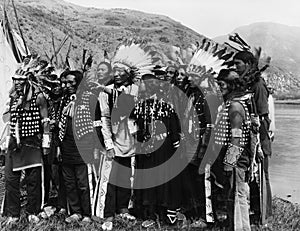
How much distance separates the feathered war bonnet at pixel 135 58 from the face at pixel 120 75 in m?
0.04

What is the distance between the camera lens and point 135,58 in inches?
202

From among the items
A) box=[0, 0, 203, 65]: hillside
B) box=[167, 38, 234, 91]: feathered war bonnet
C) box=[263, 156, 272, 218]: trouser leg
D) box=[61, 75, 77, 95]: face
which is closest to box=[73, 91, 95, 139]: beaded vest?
box=[61, 75, 77, 95]: face

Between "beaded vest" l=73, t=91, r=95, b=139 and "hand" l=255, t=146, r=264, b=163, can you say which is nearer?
"hand" l=255, t=146, r=264, b=163

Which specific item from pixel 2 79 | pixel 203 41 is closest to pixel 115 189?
pixel 203 41

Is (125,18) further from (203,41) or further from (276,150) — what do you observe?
(203,41)

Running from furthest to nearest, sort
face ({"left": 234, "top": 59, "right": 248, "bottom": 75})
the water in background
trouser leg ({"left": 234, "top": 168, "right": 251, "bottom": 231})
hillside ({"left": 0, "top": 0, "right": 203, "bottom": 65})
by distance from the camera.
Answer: hillside ({"left": 0, "top": 0, "right": 203, "bottom": 65}) < the water in background < face ({"left": 234, "top": 59, "right": 248, "bottom": 75}) < trouser leg ({"left": 234, "top": 168, "right": 251, "bottom": 231})

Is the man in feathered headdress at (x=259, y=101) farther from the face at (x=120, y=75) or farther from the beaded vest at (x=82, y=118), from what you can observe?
the beaded vest at (x=82, y=118)

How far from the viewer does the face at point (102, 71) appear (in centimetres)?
484

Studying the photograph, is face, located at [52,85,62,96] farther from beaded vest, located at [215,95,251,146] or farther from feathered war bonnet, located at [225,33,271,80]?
feathered war bonnet, located at [225,33,271,80]

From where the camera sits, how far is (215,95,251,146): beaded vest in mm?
4234

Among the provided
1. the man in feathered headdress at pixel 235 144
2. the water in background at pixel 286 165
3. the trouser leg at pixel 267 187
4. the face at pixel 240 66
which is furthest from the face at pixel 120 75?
the water in background at pixel 286 165

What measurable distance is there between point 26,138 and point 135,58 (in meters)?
1.43

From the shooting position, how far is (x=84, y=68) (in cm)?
519

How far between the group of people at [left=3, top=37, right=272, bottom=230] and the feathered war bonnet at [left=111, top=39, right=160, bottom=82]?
0.03 metres
